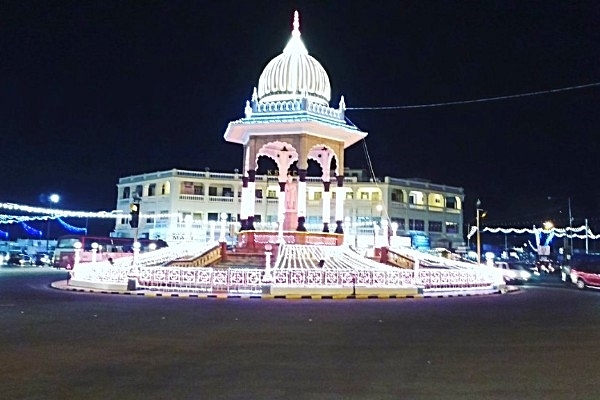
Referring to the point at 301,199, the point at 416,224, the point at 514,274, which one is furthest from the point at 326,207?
the point at 416,224

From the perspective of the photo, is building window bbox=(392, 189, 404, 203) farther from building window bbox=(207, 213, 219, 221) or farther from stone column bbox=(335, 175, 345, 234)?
stone column bbox=(335, 175, 345, 234)

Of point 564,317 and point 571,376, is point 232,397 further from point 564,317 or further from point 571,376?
point 564,317

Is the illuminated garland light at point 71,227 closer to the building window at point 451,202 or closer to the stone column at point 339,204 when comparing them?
the stone column at point 339,204

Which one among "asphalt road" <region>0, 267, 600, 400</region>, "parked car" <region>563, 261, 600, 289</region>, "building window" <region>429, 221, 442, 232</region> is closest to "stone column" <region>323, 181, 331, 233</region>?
"parked car" <region>563, 261, 600, 289</region>

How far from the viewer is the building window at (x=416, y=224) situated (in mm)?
66875

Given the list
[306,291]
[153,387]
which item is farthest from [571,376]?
[306,291]

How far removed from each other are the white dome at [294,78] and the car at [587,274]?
15.9m

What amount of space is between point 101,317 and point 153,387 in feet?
23.3

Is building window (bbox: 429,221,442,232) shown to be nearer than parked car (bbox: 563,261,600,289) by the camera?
No

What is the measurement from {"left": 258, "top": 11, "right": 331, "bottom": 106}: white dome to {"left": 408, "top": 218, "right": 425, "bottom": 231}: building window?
38317 mm

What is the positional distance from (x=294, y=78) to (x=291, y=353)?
73.5ft

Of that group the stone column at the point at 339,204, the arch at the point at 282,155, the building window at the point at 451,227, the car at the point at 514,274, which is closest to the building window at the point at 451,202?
the building window at the point at 451,227

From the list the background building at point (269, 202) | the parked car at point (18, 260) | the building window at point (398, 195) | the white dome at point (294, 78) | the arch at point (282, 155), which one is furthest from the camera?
the building window at point (398, 195)

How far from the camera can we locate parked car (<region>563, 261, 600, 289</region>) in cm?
3002
